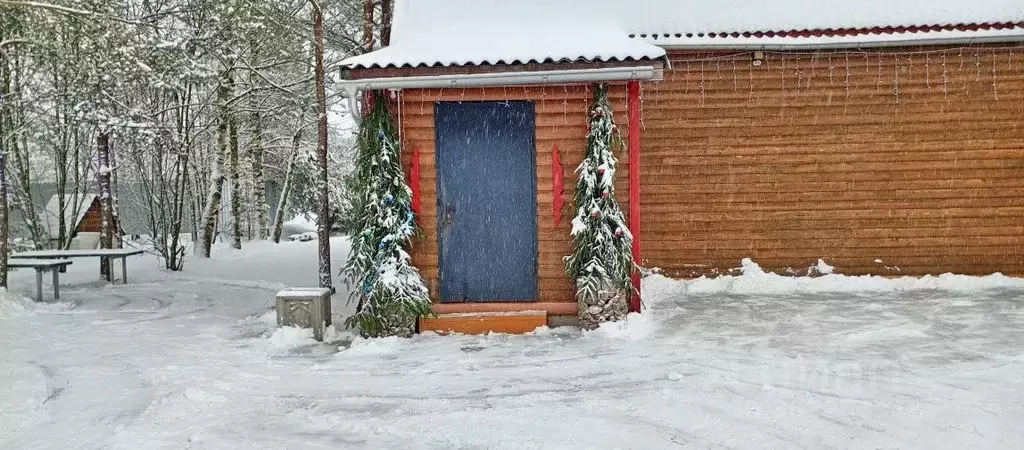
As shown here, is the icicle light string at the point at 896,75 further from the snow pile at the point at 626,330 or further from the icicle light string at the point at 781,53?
the snow pile at the point at 626,330

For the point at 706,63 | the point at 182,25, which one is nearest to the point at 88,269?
the point at 182,25

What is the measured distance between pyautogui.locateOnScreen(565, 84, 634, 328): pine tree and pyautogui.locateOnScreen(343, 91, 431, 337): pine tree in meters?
1.59

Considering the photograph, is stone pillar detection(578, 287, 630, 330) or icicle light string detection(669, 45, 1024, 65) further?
icicle light string detection(669, 45, 1024, 65)

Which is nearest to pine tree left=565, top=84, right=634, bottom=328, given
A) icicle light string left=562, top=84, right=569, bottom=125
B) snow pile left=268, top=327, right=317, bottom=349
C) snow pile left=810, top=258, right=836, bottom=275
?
icicle light string left=562, top=84, right=569, bottom=125

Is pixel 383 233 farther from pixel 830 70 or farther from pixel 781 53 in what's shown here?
pixel 830 70

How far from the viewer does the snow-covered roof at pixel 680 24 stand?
699 centimetres

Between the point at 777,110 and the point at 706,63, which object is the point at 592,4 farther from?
the point at 777,110

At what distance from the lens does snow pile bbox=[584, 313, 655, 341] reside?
6.42 meters

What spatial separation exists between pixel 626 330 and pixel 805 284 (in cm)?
350

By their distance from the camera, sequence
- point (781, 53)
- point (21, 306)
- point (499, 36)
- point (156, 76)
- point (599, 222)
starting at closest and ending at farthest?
1. point (599, 222)
2. point (499, 36)
3. point (21, 306)
4. point (781, 53)
5. point (156, 76)

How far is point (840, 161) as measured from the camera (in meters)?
8.89

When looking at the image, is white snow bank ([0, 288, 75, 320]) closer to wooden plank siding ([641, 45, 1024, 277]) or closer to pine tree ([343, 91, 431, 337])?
pine tree ([343, 91, 431, 337])

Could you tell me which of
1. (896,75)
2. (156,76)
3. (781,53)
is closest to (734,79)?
(781,53)

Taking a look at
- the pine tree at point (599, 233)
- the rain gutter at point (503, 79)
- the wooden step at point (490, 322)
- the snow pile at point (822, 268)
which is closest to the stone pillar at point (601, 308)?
the pine tree at point (599, 233)
